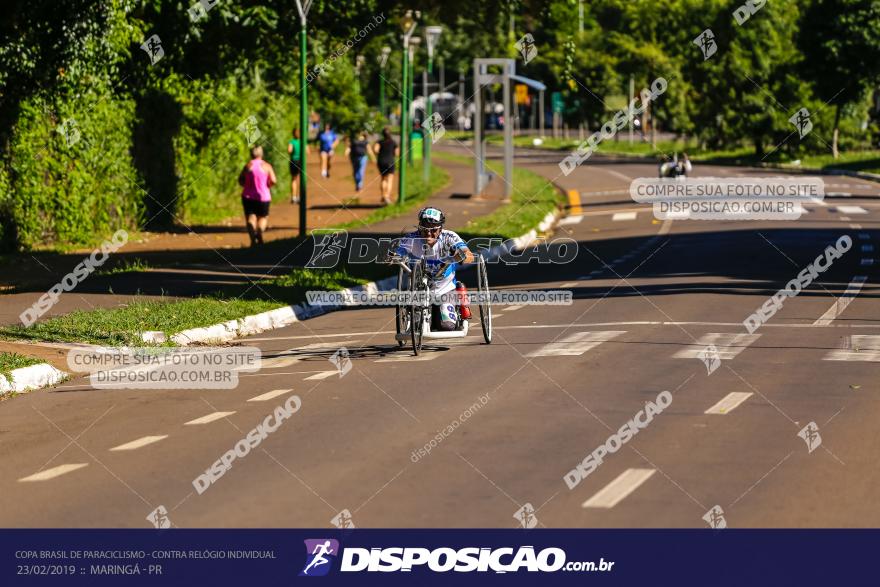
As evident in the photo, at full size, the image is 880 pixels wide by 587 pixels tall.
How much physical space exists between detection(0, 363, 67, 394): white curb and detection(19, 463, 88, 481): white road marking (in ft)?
11.8

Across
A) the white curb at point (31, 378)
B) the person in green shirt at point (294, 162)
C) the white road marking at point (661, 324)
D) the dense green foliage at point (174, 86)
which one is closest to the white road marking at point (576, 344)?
the white road marking at point (661, 324)

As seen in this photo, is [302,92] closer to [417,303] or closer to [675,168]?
[417,303]

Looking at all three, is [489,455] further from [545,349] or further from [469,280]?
[469,280]

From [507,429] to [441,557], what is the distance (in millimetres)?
3344

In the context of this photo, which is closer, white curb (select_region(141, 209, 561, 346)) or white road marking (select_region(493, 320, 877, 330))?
white curb (select_region(141, 209, 561, 346))

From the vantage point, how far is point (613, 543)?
764 cm

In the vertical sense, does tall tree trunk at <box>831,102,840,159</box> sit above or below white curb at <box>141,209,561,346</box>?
above

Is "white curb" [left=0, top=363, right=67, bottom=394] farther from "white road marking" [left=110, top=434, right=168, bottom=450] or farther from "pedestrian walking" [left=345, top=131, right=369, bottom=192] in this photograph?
"pedestrian walking" [left=345, top=131, right=369, bottom=192]

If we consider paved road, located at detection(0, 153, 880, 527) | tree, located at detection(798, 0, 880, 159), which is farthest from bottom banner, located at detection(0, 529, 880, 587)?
tree, located at detection(798, 0, 880, 159)

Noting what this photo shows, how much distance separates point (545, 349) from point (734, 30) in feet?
178

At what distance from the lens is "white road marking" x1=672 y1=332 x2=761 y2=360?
14.3 m

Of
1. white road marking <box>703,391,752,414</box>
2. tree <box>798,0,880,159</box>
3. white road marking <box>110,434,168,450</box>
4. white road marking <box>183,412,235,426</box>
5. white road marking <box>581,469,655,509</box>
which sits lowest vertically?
white road marking <box>183,412,235,426</box>

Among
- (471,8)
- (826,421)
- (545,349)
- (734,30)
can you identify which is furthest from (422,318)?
(734,30)

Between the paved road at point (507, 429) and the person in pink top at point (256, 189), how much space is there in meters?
8.00
